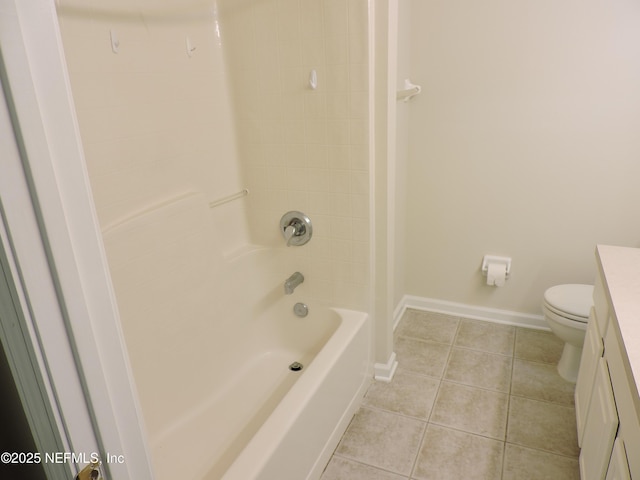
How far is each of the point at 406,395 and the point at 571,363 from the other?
860 mm

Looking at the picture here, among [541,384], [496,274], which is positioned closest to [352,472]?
[541,384]

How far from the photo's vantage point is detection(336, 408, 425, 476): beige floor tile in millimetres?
1755

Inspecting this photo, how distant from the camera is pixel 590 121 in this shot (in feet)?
7.17

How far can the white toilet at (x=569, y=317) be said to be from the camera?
202 centimetres

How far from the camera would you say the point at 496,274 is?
2.55m

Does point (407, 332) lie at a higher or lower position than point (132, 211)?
lower

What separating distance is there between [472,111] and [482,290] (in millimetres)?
1101

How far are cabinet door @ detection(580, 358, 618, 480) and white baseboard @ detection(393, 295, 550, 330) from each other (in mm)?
1162

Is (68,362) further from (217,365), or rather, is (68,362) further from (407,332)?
(407,332)

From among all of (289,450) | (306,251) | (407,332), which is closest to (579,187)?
(407,332)

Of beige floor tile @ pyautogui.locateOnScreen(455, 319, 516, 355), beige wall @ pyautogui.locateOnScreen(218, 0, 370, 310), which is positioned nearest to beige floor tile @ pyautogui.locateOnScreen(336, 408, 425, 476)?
beige wall @ pyautogui.locateOnScreen(218, 0, 370, 310)

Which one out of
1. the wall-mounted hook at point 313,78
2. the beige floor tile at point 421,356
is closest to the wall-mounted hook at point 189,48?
the wall-mounted hook at point 313,78

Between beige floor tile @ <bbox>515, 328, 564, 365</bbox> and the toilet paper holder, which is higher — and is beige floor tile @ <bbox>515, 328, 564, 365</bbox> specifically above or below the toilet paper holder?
below

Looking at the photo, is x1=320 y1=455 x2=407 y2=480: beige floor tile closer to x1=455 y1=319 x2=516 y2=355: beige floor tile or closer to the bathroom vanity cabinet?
the bathroom vanity cabinet
